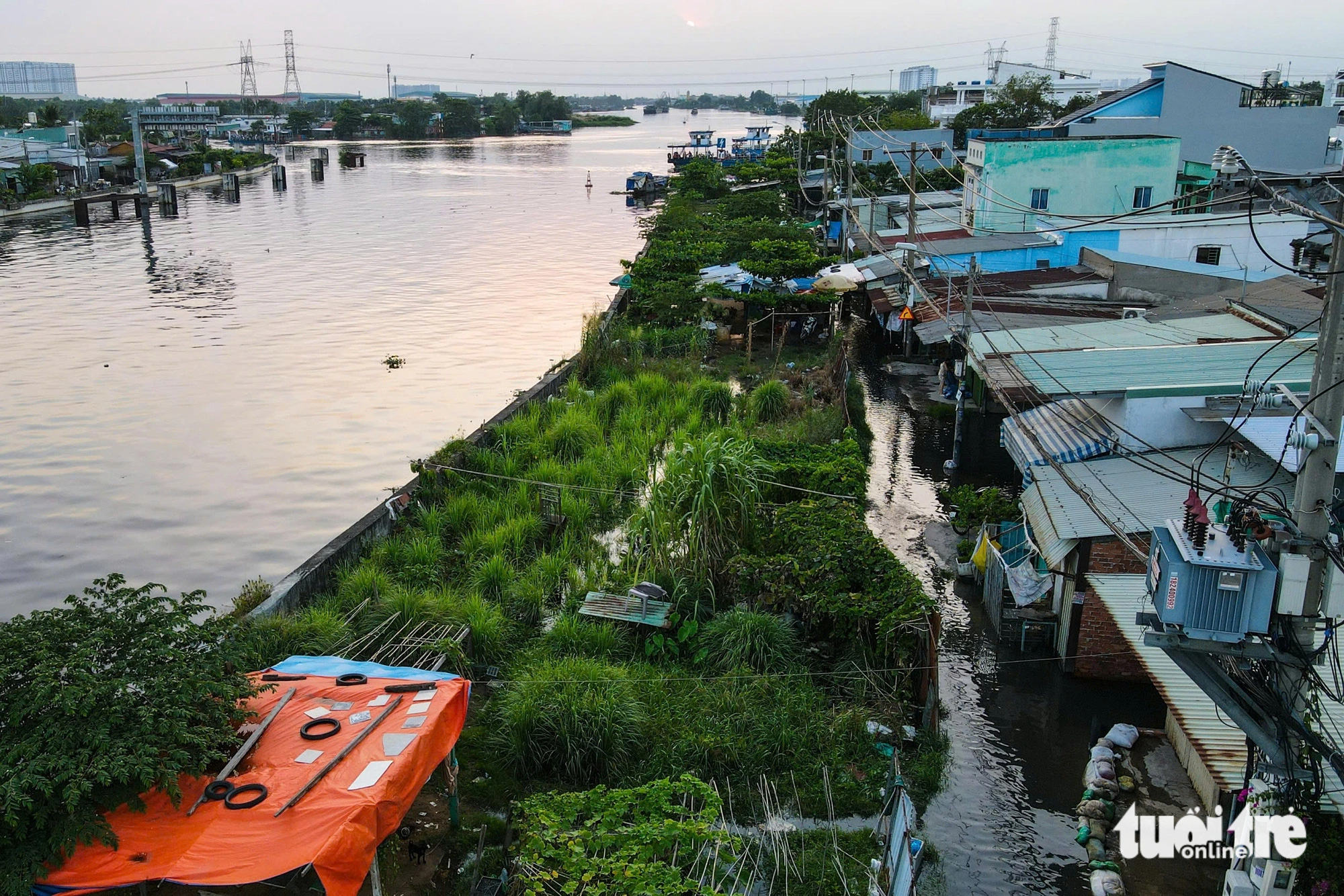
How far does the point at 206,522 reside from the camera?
1825cm

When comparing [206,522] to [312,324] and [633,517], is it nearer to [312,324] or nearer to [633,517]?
[633,517]

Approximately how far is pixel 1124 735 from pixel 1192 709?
59.1 inches

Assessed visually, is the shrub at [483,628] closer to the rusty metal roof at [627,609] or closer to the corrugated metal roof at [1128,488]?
the rusty metal roof at [627,609]

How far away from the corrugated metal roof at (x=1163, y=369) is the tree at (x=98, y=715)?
11.6m

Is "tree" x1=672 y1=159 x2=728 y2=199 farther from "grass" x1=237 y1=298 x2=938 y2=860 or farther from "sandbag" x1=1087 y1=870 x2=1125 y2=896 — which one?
"sandbag" x1=1087 y1=870 x2=1125 y2=896

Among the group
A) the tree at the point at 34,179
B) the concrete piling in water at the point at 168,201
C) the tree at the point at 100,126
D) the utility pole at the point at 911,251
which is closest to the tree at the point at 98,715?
the utility pole at the point at 911,251

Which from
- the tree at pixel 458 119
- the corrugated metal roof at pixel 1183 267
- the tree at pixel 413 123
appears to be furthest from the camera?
the tree at pixel 458 119

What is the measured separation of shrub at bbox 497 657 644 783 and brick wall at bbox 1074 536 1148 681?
5.73m

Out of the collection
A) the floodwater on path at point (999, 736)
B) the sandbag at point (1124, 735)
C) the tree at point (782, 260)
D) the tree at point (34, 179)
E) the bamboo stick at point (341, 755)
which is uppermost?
the tree at point (34, 179)

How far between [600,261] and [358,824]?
43.0m

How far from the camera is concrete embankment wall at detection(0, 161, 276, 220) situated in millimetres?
59312

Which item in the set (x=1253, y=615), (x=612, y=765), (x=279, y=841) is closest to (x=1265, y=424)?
(x=1253, y=615)

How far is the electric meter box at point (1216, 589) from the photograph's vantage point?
22.5 feet

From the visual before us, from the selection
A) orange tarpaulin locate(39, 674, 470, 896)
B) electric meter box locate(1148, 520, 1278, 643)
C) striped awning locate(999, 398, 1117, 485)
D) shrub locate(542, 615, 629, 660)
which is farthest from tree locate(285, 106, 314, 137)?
electric meter box locate(1148, 520, 1278, 643)
